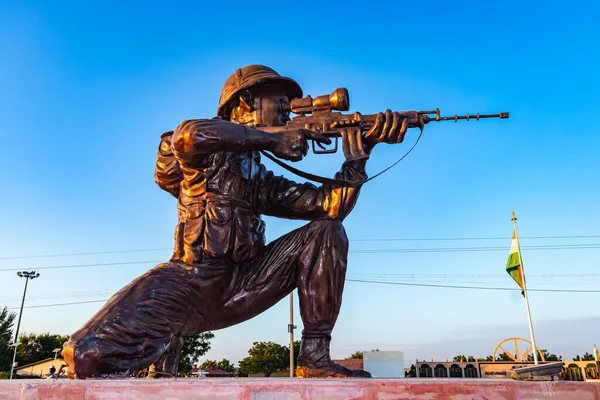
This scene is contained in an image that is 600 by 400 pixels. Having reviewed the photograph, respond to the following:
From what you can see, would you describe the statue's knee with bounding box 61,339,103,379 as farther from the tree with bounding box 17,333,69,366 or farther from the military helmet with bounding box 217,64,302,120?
the tree with bounding box 17,333,69,366

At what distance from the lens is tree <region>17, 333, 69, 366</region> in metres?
38.1

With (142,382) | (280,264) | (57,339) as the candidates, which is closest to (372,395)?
(142,382)

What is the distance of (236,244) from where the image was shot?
334 centimetres

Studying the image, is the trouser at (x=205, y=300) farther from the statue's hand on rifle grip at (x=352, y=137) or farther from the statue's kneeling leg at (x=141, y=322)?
the statue's hand on rifle grip at (x=352, y=137)

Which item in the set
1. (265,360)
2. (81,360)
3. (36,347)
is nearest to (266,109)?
(81,360)

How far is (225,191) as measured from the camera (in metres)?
3.46

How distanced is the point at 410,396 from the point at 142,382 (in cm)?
122

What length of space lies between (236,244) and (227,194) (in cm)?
39

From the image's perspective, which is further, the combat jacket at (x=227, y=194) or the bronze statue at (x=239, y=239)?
the combat jacket at (x=227, y=194)

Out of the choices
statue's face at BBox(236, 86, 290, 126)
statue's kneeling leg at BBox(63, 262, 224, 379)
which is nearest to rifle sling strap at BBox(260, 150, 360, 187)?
statue's face at BBox(236, 86, 290, 126)

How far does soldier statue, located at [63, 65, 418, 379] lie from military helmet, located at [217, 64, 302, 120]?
0.03ft

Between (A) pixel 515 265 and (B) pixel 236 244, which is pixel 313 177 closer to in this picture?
(B) pixel 236 244

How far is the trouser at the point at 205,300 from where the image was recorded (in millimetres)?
2816

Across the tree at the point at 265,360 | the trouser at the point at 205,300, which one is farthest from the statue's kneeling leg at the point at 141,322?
the tree at the point at 265,360
